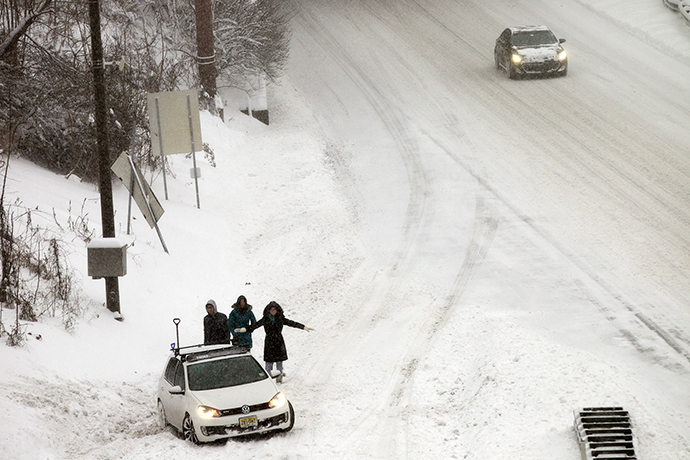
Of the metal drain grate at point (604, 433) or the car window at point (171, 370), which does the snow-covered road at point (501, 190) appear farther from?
the car window at point (171, 370)

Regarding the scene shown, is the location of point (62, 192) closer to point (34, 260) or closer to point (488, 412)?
point (34, 260)

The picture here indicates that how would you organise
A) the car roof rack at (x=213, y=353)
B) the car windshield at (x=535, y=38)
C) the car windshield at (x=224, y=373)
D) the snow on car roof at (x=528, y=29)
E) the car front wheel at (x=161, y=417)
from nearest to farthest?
the car windshield at (x=224, y=373), the car front wheel at (x=161, y=417), the car roof rack at (x=213, y=353), the car windshield at (x=535, y=38), the snow on car roof at (x=528, y=29)

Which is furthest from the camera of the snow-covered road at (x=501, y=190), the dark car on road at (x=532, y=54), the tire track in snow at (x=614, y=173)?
the dark car on road at (x=532, y=54)

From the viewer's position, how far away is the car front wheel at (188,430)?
39.2 ft

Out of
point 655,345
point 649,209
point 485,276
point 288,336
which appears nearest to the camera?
point 655,345

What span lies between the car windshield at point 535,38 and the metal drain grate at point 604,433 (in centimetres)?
2284

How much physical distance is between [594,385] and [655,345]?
237 cm

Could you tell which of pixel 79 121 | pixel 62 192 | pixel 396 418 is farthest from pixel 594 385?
pixel 79 121

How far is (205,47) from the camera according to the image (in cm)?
2950

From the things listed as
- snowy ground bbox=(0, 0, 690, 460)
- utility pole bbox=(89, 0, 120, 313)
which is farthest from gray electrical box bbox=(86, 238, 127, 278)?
snowy ground bbox=(0, 0, 690, 460)

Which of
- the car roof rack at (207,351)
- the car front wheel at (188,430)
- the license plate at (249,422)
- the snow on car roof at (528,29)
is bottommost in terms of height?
the car front wheel at (188,430)

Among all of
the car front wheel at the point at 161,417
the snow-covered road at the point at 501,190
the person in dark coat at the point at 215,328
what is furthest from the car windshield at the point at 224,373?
the person in dark coat at the point at 215,328

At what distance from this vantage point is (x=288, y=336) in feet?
55.9

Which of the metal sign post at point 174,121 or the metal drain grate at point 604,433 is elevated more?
the metal sign post at point 174,121
